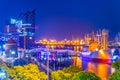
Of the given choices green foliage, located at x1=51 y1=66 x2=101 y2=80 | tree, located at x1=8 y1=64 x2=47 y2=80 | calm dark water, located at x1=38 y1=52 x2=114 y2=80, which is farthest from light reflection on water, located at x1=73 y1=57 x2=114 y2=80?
green foliage, located at x1=51 y1=66 x2=101 y2=80

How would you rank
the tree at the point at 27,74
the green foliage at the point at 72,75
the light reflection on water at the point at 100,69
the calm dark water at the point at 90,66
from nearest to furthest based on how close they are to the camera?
1. the green foliage at the point at 72,75
2. the tree at the point at 27,74
3. the light reflection on water at the point at 100,69
4. the calm dark water at the point at 90,66

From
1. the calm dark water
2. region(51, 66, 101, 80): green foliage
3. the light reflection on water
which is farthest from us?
the calm dark water

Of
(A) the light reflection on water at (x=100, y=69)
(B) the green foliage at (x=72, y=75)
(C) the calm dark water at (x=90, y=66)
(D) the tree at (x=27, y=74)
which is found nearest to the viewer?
(B) the green foliage at (x=72, y=75)

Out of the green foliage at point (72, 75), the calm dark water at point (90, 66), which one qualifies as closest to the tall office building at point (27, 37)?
the calm dark water at point (90, 66)

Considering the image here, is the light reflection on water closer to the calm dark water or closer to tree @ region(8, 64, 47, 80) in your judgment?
the calm dark water

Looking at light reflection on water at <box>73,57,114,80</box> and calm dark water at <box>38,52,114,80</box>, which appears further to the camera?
calm dark water at <box>38,52,114,80</box>

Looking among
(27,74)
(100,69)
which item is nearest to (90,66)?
(100,69)

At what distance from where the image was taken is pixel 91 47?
210 ft

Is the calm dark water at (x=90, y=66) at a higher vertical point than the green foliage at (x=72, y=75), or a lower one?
lower

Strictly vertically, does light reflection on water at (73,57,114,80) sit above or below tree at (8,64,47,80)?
below

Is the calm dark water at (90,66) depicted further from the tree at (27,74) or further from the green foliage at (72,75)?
the green foliage at (72,75)

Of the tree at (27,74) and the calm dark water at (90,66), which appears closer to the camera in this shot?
the tree at (27,74)

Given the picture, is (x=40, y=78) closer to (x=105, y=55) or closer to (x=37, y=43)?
(x=105, y=55)

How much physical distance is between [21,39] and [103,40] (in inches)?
607
